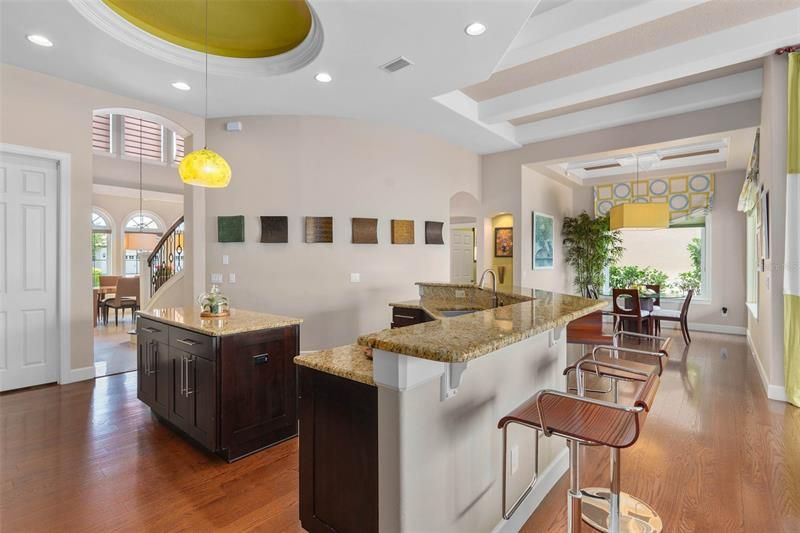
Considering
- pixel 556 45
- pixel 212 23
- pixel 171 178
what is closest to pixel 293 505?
pixel 212 23

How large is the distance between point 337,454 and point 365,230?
3976 millimetres

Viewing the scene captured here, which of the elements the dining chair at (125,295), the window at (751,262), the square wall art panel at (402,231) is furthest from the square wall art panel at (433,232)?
the dining chair at (125,295)

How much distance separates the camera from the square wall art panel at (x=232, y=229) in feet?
16.1

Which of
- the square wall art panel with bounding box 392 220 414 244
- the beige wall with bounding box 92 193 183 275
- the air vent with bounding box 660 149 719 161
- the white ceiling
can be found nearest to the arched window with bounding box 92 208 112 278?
the beige wall with bounding box 92 193 183 275

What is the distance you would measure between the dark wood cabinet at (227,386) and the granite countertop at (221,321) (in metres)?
0.04

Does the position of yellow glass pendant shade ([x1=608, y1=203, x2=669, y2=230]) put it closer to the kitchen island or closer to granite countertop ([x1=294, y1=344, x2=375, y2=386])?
the kitchen island

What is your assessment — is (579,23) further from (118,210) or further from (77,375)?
(118,210)

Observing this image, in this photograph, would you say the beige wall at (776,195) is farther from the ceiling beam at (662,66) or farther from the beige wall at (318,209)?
the beige wall at (318,209)

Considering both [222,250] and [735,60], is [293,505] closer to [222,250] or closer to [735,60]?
[222,250]

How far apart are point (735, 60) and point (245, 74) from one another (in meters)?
4.63

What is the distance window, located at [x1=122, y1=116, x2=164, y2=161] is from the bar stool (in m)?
9.46

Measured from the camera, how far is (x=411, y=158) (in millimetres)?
5711

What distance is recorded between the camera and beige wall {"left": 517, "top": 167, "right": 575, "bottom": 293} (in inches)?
259

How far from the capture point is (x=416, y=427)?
1385mm
